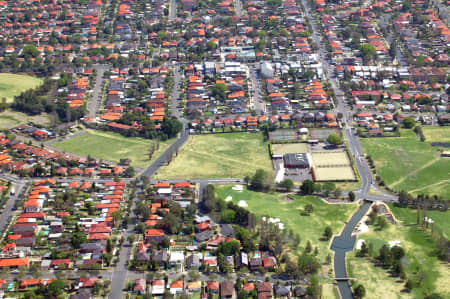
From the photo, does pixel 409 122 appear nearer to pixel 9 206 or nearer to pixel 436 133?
pixel 436 133

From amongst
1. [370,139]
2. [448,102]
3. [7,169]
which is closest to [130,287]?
[7,169]

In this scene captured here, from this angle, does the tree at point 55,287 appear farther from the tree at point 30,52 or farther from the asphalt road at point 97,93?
the tree at point 30,52

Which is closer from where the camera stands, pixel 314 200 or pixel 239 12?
pixel 314 200

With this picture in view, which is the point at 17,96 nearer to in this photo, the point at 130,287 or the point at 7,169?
the point at 7,169

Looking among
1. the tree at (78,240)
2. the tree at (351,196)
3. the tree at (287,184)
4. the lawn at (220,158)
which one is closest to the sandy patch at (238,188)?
the lawn at (220,158)

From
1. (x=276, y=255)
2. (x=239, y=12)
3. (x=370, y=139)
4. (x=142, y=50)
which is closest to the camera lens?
(x=276, y=255)

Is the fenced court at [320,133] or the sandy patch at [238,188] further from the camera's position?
the fenced court at [320,133]

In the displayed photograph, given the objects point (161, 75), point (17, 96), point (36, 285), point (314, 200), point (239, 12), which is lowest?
point (36, 285)
